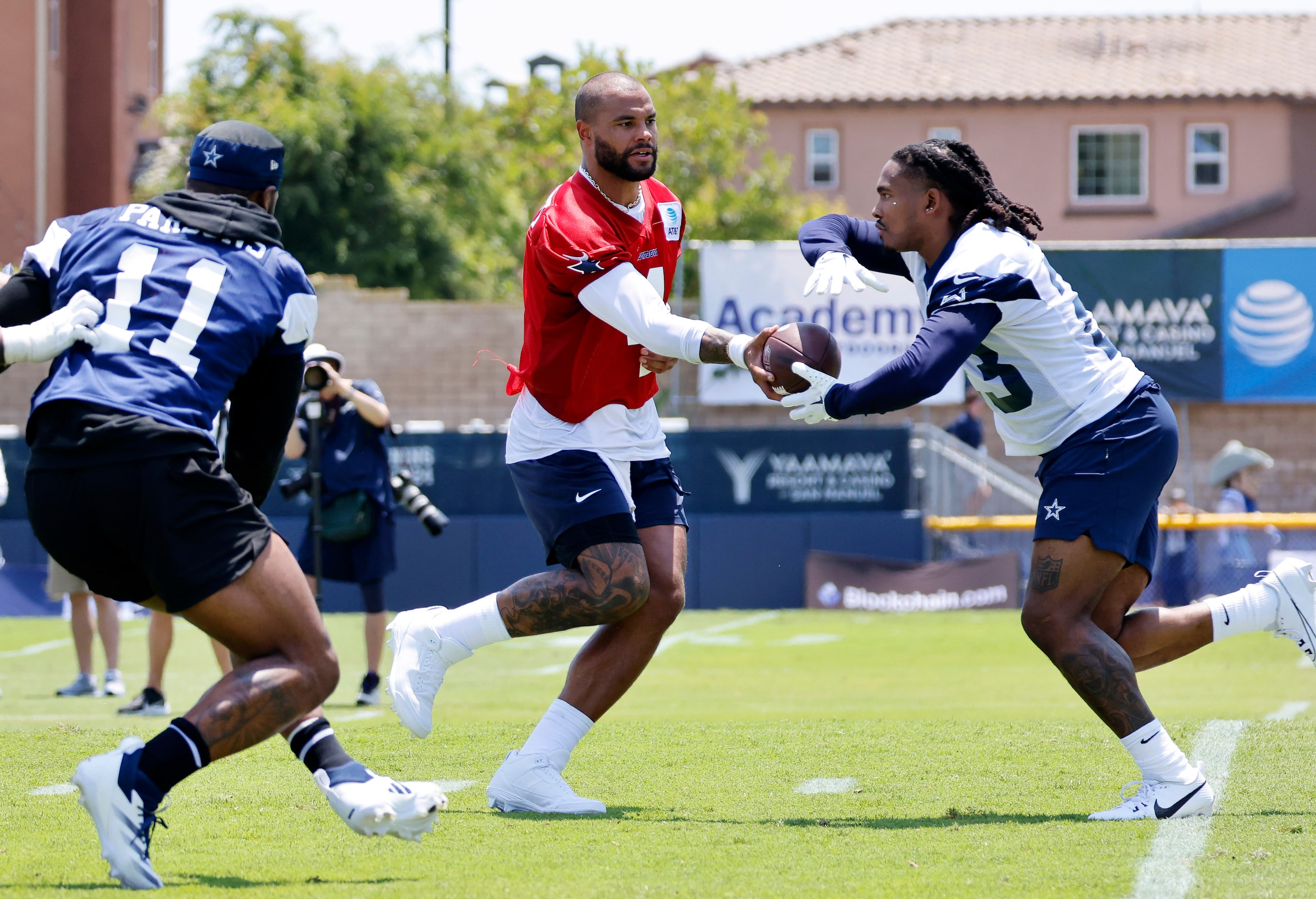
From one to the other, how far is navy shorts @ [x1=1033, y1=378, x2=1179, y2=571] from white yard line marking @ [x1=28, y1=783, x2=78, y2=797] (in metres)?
3.15

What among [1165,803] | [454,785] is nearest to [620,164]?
[454,785]

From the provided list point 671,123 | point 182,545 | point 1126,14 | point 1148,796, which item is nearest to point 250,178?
point 182,545

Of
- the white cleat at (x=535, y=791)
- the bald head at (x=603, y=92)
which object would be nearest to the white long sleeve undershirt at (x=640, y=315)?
the bald head at (x=603, y=92)

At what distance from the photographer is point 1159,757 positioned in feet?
14.9

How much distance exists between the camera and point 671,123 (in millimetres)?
29125

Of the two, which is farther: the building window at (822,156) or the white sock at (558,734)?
the building window at (822,156)

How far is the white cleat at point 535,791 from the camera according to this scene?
473cm

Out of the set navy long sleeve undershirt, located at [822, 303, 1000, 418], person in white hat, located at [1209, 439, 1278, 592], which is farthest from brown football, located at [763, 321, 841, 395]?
person in white hat, located at [1209, 439, 1278, 592]

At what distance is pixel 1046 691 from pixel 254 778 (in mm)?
5024

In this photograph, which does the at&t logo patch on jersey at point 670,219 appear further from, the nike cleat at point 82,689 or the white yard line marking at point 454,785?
the nike cleat at point 82,689

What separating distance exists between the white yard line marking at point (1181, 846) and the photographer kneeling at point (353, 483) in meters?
4.93

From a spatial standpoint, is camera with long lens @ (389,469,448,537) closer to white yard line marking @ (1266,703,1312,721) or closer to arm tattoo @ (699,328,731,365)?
white yard line marking @ (1266,703,1312,721)

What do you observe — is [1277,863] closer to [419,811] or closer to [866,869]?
[866,869]

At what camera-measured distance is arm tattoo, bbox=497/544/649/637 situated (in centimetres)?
471
